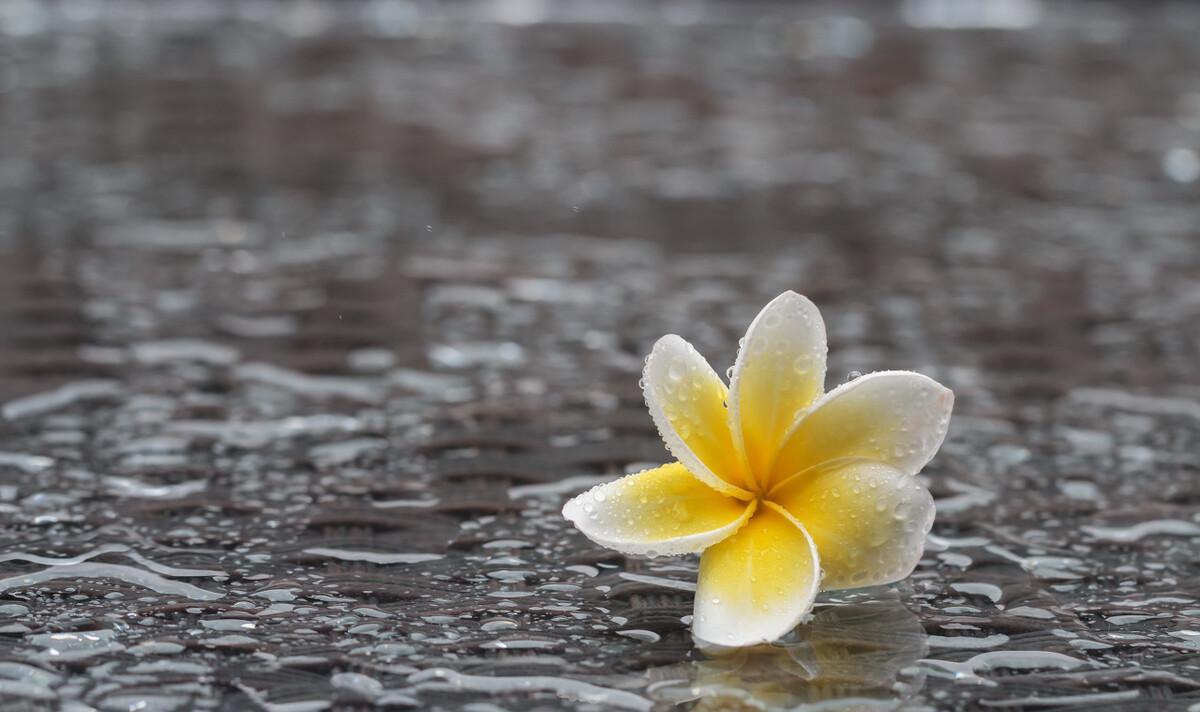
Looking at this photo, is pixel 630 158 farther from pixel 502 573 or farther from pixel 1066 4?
pixel 1066 4

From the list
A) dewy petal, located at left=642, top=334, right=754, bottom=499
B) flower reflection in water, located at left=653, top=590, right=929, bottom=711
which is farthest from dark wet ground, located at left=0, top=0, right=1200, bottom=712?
dewy petal, located at left=642, top=334, right=754, bottom=499

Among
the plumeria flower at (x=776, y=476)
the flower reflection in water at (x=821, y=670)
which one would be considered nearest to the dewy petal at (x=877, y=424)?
the plumeria flower at (x=776, y=476)

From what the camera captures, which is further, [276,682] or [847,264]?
[847,264]

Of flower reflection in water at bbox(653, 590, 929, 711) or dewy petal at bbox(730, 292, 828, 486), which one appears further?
dewy petal at bbox(730, 292, 828, 486)

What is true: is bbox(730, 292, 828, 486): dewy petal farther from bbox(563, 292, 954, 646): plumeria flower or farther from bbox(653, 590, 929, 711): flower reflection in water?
bbox(653, 590, 929, 711): flower reflection in water

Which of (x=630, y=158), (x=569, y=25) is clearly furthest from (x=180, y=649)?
(x=569, y=25)
